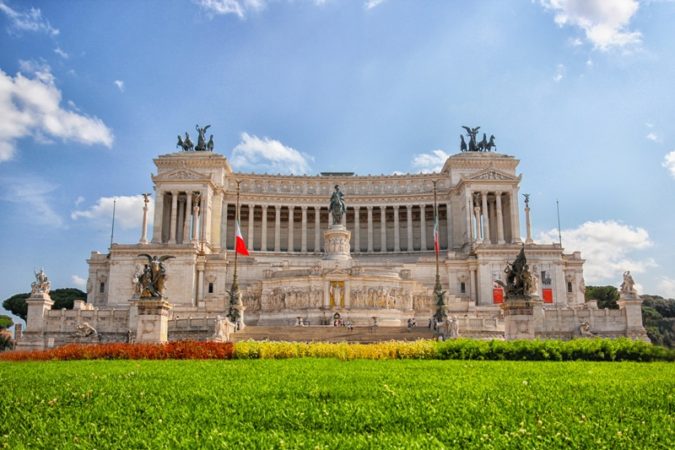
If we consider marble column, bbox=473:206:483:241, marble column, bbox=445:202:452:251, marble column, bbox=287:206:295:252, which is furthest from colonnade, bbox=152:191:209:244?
marble column, bbox=473:206:483:241

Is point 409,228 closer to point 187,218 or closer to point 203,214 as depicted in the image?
point 203,214

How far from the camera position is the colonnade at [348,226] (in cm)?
10450

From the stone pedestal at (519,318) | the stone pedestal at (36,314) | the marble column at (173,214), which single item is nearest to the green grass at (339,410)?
the stone pedestal at (519,318)

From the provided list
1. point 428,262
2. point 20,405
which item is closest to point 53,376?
point 20,405

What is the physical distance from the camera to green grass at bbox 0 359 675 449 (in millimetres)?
8852

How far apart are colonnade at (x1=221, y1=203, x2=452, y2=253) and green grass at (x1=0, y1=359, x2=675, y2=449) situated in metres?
87.3

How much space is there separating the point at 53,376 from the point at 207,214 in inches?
3114

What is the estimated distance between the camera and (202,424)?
10.1m

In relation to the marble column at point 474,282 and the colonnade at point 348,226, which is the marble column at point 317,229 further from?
the marble column at point 474,282

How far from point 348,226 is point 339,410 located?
99530 millimetres

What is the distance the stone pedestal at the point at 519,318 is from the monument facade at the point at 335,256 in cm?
1031

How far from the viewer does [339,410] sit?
10.9 meters

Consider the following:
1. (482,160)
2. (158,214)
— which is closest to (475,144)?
(482,160)

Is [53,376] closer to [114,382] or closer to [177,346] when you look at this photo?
[114,382]
